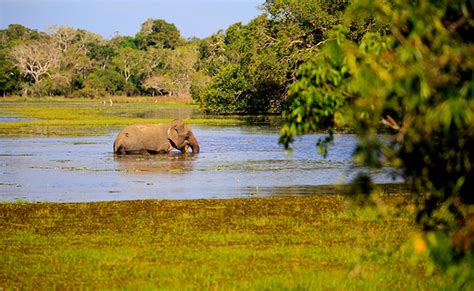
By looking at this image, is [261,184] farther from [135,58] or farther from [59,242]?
[135,58]

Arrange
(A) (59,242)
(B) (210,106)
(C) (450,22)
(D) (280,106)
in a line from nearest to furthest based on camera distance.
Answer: (C) (450,22) → (A) (59,242) → (D) (280,106) → (B) (210,106)

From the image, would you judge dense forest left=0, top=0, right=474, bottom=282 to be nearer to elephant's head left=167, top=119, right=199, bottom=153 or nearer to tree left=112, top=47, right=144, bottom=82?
elephant's head left=167, top=119, right=199, bottom=153

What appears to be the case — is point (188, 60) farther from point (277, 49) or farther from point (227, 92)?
point (277, 49)

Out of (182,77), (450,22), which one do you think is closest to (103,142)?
(450,22)

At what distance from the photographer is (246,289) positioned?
9875 millimetres

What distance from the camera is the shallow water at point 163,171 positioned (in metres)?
21.0

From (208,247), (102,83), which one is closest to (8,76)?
(102,83)

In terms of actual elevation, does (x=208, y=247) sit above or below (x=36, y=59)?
below

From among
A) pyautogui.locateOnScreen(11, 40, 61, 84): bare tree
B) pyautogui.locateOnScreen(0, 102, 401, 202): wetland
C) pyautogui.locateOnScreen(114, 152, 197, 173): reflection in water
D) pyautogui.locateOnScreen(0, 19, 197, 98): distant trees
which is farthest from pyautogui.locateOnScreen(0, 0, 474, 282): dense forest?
pyautogui.locateOnScreen(11, 40, 61, 84): bare tree

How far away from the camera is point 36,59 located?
10950cm

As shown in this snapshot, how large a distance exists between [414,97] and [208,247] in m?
7.26

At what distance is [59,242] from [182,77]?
9809 cm

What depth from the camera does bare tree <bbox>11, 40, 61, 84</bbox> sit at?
352ft

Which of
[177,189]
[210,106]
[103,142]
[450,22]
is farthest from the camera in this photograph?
[210,106]
